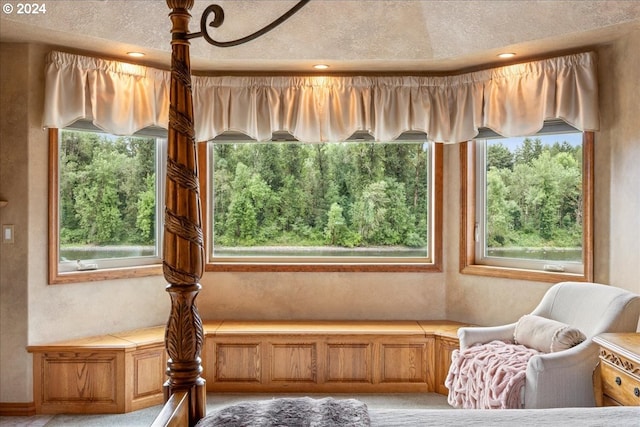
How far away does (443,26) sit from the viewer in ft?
13.8

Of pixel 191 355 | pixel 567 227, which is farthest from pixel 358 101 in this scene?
pixel 191 355

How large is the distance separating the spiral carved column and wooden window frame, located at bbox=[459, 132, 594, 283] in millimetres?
3129

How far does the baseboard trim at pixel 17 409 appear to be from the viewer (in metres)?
3.94

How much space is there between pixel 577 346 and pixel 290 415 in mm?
2197

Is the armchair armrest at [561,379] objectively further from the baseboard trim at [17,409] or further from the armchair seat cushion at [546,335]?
the baseboard trim at [17,409]

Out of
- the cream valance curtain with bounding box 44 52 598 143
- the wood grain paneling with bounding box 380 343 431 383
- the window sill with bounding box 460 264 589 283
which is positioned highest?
the cream valance curtain with bounding box 44 52 598 143

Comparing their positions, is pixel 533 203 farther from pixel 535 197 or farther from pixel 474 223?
pixel 474 223

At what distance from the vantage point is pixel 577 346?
329 centimetres

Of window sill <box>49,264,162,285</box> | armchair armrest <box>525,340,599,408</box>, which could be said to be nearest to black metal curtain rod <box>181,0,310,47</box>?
armchair armrest <box>525,340,599,408</box>

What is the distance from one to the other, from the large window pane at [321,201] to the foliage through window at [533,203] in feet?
1.48

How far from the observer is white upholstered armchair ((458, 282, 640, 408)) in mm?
3143

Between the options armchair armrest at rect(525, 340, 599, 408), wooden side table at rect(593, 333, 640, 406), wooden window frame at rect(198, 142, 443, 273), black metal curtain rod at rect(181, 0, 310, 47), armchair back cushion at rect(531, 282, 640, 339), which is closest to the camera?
black metal curtain rod at rect(181, 0, 310, 47)

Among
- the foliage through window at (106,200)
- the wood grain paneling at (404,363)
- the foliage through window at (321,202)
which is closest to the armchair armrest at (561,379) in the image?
the wood grain paneling at (404,363)

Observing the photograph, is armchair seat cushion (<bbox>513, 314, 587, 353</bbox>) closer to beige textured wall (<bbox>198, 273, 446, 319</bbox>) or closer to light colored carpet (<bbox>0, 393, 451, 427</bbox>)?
light colored carpet (<bbox>0, 393, 451, 427</bbox>)
